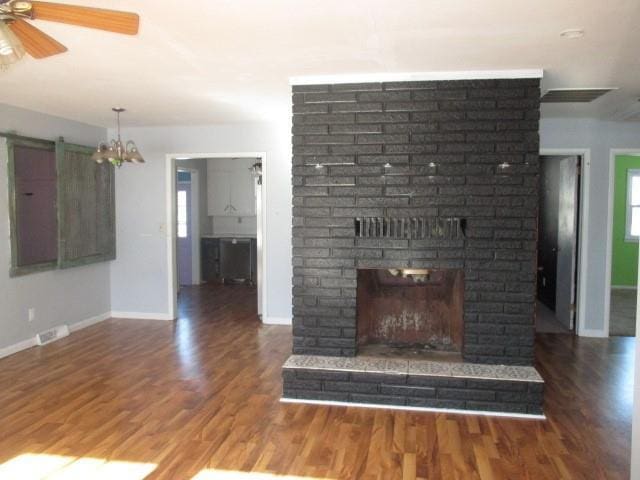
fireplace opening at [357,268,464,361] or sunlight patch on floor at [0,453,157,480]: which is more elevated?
fireplace opening at [357,268,464,361]

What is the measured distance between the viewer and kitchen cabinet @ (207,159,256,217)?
898 cm

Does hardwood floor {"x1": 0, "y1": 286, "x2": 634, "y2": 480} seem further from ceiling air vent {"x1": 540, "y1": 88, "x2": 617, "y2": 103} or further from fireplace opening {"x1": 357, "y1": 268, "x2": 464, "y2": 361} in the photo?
ceiling air vent {"x1": 540, "y1": 88, "x2": 617, "y2": 103}

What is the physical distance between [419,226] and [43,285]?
377 cm

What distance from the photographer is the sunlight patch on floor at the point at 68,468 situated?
8.84ft

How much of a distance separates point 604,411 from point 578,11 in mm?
2561

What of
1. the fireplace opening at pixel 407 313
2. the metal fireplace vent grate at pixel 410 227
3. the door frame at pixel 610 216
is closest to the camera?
the metal fireplace vent grate at pixel 410 227

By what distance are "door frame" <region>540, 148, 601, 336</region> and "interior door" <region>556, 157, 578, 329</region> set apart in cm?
7

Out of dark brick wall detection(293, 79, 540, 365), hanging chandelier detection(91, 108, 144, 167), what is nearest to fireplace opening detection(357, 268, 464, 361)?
dark brick wall detection(293, 79, 540, 365)

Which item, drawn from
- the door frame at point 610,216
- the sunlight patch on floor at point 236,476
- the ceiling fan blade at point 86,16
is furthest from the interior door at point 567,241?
the ceiling fan blade at point 86,16

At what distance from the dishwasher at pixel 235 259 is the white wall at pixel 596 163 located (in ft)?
16.3

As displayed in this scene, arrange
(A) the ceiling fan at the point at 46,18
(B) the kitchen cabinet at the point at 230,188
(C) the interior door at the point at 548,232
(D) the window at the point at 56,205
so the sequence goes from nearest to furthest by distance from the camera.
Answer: (A) the ceiling fan at the point at 46,18 → (D) the window at the point at 56,205 → (C) the interior door at the point at 548,232 → (B) the kitchen cabinet at the point at 230,188

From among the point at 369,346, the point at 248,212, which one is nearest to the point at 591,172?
the point at 369,346

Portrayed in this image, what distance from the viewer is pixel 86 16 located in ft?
6.13

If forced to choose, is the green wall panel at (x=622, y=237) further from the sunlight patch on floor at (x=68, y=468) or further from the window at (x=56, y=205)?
the sunlight patch on floor at (x=68, y=468)
